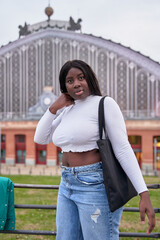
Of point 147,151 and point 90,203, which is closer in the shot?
point 90,203

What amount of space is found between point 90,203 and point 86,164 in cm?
31

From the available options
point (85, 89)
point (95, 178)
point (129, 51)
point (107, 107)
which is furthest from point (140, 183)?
point (129, 51)

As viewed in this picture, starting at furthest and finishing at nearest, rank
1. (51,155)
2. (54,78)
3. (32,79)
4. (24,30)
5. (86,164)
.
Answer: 1. (24,30)
2. (32,79)
3. (54,78)
4. (51,155)
5. (86,164)

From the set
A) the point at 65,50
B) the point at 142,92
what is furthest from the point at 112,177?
the point at 65,50

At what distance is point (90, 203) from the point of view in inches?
77.1

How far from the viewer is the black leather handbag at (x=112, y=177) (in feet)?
6.33

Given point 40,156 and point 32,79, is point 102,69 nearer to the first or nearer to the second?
point 32,79

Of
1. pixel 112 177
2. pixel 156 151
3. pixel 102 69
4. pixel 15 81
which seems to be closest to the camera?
pixel 112 177

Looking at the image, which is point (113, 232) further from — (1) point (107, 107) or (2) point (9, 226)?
(2) point (9, 226)

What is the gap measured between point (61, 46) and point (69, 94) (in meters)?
33.5

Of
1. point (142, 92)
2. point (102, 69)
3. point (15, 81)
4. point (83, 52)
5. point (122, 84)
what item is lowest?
point (142, 92)

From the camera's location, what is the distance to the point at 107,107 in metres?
2.01

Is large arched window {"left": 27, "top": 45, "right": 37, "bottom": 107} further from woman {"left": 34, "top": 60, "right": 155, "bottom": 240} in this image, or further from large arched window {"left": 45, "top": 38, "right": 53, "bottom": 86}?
woman {"left": 34, "top": 60, "right": 155, "bottom": 240}

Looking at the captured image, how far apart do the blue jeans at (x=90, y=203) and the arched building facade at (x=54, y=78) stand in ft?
90.0
